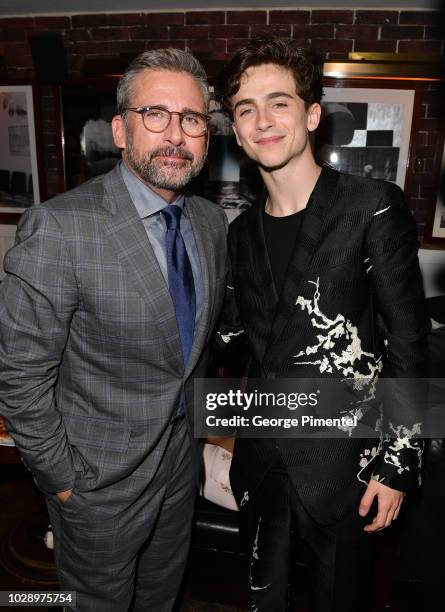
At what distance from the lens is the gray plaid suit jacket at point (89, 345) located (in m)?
1.30

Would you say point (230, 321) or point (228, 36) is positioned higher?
point (228, 36)

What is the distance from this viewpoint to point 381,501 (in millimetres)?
1409

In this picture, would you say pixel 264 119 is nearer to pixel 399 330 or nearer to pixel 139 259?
pixel 139 259

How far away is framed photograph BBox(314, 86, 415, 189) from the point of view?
320cm

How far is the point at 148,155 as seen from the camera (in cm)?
144

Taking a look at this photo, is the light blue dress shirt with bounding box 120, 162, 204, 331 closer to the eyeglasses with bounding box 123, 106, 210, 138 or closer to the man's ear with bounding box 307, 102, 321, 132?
the eyeglasses with bounding box 123, 106, 210, 138

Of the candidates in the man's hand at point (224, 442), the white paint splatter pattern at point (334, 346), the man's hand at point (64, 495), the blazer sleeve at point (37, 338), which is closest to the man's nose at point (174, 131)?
the blazer sleeve at point (37, 338)

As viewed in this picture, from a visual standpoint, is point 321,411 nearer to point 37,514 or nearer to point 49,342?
point 49,342

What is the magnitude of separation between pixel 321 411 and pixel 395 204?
656 mm

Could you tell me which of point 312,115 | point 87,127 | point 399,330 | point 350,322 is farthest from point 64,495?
point 87,127

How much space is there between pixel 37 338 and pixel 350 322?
905mm

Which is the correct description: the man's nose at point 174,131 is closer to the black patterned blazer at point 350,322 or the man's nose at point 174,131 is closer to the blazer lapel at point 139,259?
the blazer lapel at point 139,259

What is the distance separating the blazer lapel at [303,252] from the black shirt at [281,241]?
0.07 metres

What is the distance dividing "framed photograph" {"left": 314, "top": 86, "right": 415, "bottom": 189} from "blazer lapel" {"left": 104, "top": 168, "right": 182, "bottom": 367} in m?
2.30
